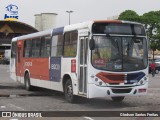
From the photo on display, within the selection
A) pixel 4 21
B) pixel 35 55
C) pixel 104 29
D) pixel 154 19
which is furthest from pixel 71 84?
pixel 4 21

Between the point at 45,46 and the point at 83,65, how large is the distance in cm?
427

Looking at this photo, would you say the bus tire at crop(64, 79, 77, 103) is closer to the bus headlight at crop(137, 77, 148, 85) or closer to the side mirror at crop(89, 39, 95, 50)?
the side mirror at crop(89, 39, 95, 50)

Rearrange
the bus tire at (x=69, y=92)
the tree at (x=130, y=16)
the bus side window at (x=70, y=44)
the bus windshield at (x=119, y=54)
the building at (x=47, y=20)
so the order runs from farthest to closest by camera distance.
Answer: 1. the building at (x=47, y=20)
2. the tree at (x=130, y=16)
3. the bus tire at (x=69, y=92)
4. the bus side window at (x=70, y=44)
5. the bus windshield at (x=119, y=54)

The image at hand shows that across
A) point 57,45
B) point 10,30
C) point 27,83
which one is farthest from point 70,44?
point 10,30

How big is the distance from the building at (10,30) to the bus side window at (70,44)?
76.0 m

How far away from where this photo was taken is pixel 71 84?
15.8 meters

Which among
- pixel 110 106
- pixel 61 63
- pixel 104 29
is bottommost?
pixel 110 106

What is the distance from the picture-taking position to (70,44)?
16109 millimetres

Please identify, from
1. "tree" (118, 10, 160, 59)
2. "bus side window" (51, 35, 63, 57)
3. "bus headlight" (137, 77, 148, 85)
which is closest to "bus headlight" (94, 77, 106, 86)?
"bus headlight" (137, 77, 148, 85)

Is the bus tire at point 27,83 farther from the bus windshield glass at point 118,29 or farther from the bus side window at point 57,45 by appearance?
the bus windshield glass at point 118,29

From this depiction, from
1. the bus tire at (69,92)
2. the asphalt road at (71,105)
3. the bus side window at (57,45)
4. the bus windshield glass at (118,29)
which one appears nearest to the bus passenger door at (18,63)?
the asphalt road at (71,105)

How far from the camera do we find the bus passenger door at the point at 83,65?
1480 cm

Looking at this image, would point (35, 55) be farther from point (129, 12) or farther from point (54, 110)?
point (129, 12)

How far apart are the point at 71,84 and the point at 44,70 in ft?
10.8
